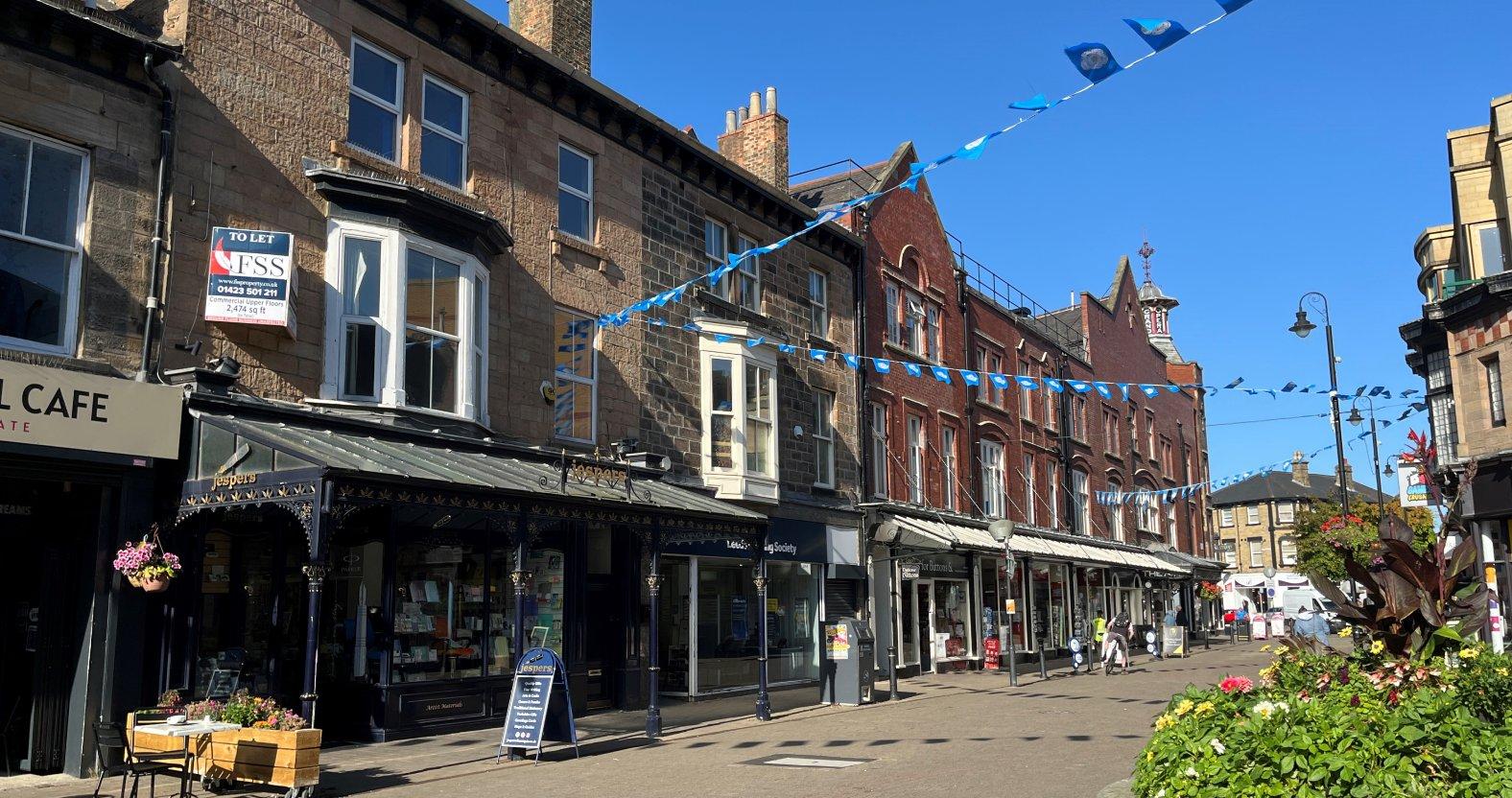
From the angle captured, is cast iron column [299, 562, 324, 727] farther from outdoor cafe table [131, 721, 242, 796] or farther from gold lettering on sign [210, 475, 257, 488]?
gold lettering on sign [210, 475, 257, 488]

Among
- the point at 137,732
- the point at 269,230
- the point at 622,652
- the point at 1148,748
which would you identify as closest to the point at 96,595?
the point at 137,732

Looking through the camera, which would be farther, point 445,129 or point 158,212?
point 445,129

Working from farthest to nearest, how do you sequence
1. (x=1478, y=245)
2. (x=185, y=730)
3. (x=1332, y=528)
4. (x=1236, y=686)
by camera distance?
(x=1332, y=528)
(x=1478, y=245)
(x=185, y=730)
(x=1236, y=686)

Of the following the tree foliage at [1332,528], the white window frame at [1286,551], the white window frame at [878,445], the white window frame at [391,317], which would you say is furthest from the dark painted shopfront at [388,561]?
the white window frame at [1286,551]

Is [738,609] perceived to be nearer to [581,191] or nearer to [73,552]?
[581,191]

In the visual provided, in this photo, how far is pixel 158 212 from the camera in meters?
12.5

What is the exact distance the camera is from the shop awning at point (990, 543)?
26.0m

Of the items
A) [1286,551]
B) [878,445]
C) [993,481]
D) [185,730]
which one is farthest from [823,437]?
[1286,551]

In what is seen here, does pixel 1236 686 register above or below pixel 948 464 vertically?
below

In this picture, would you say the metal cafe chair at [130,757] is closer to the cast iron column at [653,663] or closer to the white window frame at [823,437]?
the cast iron column at [653,663]

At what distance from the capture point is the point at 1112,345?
4681 cm

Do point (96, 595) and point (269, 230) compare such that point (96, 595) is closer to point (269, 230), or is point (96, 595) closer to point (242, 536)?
point (242, 536)

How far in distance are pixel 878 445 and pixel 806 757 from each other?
49.7 feet

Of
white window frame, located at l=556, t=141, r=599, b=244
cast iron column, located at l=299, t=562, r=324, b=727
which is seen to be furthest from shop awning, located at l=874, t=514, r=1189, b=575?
cast iron column, located at l=299, t=562, r=324, b=727
